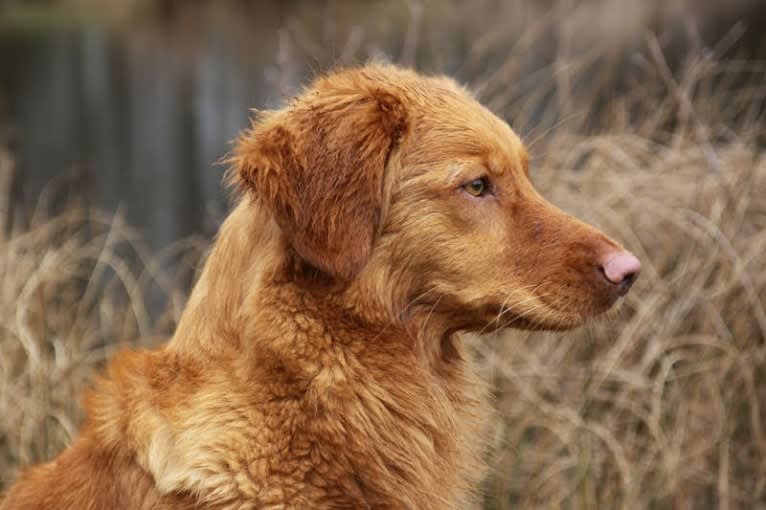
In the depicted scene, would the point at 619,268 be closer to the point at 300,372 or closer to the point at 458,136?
the point at 458,136

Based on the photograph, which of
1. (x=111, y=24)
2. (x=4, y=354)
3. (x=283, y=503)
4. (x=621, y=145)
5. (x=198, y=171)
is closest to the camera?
(x=283, y=503)

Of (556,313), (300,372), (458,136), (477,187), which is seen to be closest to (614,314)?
(556,313)

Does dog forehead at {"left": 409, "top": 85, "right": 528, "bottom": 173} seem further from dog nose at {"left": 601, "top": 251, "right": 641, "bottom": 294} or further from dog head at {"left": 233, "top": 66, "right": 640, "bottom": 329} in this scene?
dog nose at {"left": 601, "top": 251, "right": 641, "bottom": 294}

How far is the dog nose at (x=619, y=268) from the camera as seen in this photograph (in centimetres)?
295

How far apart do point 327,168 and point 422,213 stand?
Answer: 318 mm

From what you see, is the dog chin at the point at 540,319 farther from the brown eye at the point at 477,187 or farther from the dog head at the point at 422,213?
the brown eye at the point at 477,187

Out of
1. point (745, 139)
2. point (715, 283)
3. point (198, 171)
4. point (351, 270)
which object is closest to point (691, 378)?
point (715, 283)

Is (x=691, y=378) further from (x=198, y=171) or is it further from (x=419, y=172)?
(x=198, y=171)

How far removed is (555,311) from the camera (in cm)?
301

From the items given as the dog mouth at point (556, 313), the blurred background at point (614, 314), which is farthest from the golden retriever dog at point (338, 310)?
the blurred background at point (614, 314)

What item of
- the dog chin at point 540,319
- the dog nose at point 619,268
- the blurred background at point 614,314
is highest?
the dog nose at point 619,268

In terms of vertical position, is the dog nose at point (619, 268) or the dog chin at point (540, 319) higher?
the dog nose at point (619, 268)

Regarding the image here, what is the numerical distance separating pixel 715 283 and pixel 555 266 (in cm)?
240

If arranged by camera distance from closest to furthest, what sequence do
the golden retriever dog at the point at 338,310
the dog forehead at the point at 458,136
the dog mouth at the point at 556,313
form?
1. the golden retriever dog at the point at 338,310
2. the dog mouth at the point at 556,313
3. the dog forehead at the point at 458,136
